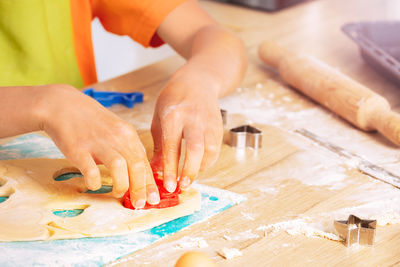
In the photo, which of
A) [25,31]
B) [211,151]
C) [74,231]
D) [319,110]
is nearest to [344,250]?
[211,151]

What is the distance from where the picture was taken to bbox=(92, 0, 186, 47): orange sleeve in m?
1.19

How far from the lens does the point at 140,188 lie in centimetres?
78

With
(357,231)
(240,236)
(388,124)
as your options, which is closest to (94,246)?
(240,236)

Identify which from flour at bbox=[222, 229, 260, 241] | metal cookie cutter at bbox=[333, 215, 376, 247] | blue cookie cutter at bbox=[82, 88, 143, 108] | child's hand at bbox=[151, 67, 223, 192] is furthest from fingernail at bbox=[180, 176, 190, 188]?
blue cookie cutter at bbox=[82, 88, 143, 108]

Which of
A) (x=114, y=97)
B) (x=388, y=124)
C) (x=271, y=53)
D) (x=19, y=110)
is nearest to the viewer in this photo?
(x=19, y=110)

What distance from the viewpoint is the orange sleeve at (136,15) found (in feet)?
3.91

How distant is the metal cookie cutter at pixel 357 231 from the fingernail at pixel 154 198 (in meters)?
0.25

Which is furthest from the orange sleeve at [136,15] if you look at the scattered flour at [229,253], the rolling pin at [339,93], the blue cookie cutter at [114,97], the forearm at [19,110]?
the scattered flour at [229,253]

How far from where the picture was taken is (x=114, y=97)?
1.14m

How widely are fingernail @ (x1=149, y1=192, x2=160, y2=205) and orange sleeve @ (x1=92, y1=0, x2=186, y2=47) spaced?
0.53 meters

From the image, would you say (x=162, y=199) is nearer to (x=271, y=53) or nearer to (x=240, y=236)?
(x=240, y=236)

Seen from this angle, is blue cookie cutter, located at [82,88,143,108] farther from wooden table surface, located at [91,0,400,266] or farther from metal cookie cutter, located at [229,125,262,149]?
metal cookie cutter, located at [229,125,262,149]

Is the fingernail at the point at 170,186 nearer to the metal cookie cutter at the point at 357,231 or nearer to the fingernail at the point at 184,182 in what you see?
the fingernail at the point at 184,182

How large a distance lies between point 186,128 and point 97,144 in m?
0.15
